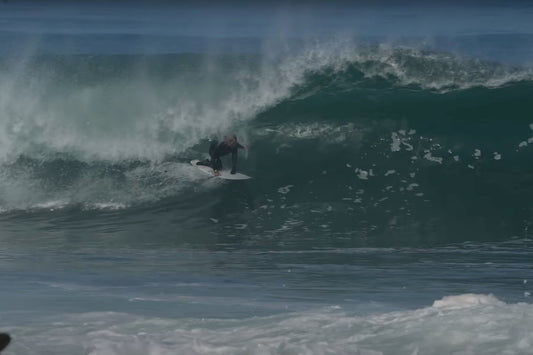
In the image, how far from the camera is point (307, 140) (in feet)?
66.2

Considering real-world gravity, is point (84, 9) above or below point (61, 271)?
above

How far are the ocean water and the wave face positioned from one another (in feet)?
0.16

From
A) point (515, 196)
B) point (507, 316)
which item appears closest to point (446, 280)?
point (507, 316)

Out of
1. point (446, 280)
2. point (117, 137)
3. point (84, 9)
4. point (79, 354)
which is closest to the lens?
point (79, 354)

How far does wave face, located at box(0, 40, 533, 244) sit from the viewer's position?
663 inches

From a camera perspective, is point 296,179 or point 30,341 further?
point 296,179

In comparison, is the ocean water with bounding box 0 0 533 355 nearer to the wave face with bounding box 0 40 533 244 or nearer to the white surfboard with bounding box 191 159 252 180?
the wave face with bounding box 0 40 533 244

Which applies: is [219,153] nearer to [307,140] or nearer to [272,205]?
[272,205]

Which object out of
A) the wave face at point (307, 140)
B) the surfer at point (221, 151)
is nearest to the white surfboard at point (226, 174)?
the surfer at point (221, 151)

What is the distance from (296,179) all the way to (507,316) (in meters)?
9.75

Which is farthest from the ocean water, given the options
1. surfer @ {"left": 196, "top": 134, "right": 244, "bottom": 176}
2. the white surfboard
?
surfer @ {"left": 196, "top": 134, "right": 244, "bottom": 176}

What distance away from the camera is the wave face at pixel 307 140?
55.3 ft

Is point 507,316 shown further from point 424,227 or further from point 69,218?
point 69,218

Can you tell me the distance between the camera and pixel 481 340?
8.34 m
